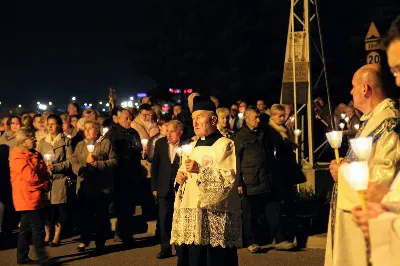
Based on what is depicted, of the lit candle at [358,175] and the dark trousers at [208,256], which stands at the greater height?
the lit candle at [358,175]

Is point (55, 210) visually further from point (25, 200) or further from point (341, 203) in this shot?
point (341, 203)

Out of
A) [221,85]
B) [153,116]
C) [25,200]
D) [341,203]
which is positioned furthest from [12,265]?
[221,85]

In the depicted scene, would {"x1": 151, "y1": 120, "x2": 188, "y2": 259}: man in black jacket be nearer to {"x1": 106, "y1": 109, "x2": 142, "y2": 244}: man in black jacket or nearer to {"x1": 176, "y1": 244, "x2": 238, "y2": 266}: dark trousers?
{"x1": 106, "y1": 109, "x2": 142, "y2": 244}: man in black jacket

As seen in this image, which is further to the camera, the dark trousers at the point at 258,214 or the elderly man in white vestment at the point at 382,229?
the dark trousers at the point at 258,214

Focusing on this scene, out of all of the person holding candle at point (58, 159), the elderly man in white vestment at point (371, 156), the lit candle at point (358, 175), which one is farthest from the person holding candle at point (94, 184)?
the lit candle at point (358, 175)

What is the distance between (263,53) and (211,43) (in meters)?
3.46

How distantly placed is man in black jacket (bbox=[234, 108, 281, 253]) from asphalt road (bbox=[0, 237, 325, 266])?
Result: 38 centimetres

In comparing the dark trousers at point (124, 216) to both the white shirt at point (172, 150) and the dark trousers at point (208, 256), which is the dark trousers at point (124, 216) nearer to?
the white shirt at point (172, 150)

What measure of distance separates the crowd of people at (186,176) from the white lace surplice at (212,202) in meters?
0.01

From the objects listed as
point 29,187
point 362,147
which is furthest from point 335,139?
point 29,187

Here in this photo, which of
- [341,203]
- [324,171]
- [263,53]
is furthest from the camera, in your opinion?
[263,53]

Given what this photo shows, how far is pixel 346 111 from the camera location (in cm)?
1970

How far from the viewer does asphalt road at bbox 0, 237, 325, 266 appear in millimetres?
10141

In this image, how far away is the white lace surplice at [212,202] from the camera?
7.22m
